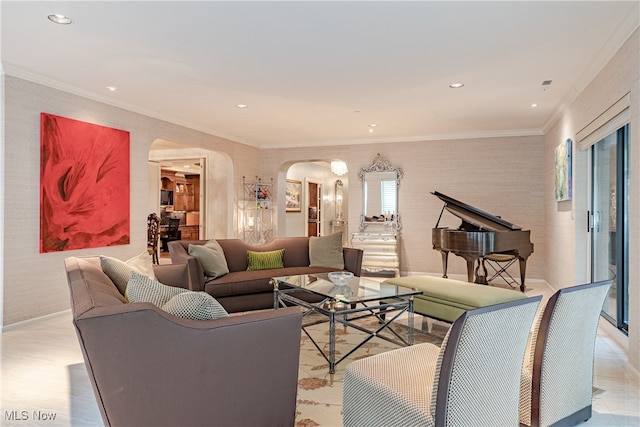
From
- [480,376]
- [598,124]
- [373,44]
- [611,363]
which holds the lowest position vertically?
[611,363]

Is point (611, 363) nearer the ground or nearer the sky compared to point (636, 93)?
nearer the ground

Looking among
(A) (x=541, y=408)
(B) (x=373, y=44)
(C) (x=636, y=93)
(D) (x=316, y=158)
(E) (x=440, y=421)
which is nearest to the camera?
(E) (x=440, y=421)

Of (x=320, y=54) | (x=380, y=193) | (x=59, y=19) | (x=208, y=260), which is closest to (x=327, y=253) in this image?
(x=208, y=260)

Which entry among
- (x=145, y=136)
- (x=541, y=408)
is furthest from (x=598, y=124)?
(x=145, y=136)

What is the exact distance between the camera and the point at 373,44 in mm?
3545

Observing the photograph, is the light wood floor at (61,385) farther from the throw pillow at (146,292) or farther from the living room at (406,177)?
the throw pillow at (146,292)

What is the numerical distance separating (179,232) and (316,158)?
5473 millimetres

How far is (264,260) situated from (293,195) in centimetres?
627

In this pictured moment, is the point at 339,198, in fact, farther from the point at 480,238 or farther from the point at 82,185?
the point at 82,185

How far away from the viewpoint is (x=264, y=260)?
5.15m

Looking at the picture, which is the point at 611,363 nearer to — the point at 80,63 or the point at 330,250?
the point at 330,250

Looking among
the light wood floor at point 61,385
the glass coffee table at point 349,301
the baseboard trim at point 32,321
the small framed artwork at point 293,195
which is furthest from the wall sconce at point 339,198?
the light wood floor at point 61,385

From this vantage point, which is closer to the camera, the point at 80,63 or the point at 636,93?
the point at 636,93

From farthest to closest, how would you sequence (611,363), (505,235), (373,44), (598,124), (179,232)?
1. (179,232)
2. (505,235)
3. (598,124)
4. (373,44)
5. (611,363)
